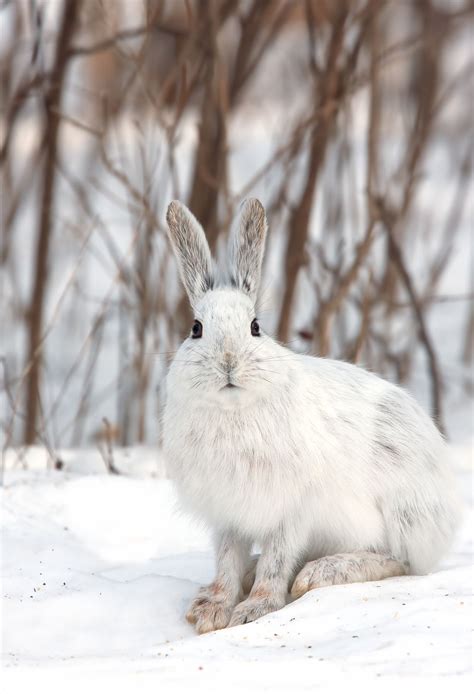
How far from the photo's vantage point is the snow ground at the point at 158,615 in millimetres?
2438

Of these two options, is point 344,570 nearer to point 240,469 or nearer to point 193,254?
point 240,469

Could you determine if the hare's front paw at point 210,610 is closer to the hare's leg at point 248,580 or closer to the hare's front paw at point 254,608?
the hare's front paw at point 254,608

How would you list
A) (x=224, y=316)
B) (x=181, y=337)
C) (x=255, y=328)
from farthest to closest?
(x=181, y=337) → (x=255, y=328) → (x=224, y=316)

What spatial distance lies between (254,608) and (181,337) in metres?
2.89

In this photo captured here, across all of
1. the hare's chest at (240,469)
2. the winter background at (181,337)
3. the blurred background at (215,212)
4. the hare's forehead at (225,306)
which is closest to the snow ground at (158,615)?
the winter background at (181,337)

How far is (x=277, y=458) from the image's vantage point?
312 centimetres

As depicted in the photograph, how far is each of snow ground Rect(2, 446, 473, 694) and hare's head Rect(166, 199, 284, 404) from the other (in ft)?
2.15

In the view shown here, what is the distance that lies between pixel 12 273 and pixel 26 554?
3691 mm

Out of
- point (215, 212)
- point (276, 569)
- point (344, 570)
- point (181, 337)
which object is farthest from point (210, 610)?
point (215, 212)

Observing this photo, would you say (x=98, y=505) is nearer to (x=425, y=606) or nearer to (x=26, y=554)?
(x=26, y=554)

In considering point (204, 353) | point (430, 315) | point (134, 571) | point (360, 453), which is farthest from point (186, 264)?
point (430, 315)

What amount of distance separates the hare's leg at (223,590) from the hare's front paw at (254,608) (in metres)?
0.05

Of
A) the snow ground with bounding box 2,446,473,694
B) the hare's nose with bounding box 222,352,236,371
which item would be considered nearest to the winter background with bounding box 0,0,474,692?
the snow ground with bounding box 2,446,473,694

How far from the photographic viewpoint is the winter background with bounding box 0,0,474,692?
2.68 metres
